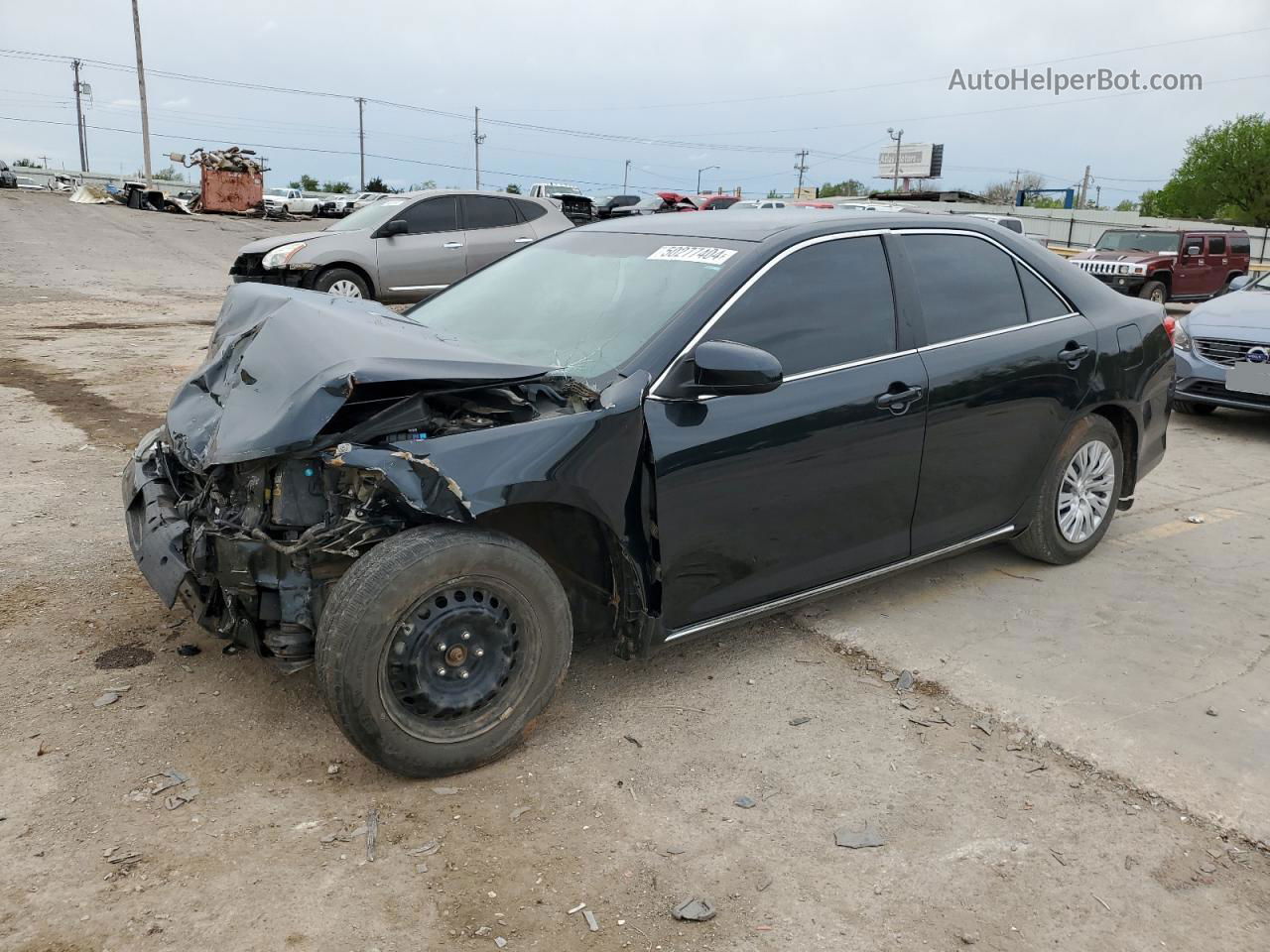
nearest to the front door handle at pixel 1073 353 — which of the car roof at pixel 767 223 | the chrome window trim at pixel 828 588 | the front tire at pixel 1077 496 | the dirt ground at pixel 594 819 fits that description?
the front tire at pixel 1077 496

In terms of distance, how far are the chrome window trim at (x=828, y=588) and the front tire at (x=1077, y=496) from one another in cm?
25

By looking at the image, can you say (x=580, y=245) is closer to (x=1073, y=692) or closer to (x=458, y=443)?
(x=458, y=443)

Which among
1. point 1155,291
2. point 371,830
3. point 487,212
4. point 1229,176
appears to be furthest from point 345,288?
point 1229,176

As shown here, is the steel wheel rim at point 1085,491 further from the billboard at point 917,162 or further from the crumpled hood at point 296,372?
the billboard at point 917,162

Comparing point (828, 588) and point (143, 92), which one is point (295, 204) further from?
point (828, 588)

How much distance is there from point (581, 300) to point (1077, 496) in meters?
2.62

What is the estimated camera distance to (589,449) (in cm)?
318

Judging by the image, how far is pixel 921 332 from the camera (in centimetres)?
407

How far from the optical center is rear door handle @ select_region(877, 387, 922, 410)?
151 inches

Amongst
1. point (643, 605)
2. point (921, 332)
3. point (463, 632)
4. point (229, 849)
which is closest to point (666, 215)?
point (921, 332)

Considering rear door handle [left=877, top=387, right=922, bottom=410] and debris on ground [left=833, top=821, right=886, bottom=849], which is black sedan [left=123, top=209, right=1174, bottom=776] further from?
debris on ground [left=833, top=821, right=886, bottom=849]

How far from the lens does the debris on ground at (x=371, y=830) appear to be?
2.77m

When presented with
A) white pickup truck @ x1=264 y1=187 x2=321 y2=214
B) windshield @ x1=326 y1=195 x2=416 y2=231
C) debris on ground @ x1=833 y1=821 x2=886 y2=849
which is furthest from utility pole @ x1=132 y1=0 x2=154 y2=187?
debris on ground @ x1=833 y1=821 x2=886 y2=849

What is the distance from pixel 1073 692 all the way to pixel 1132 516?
256 centimetres
